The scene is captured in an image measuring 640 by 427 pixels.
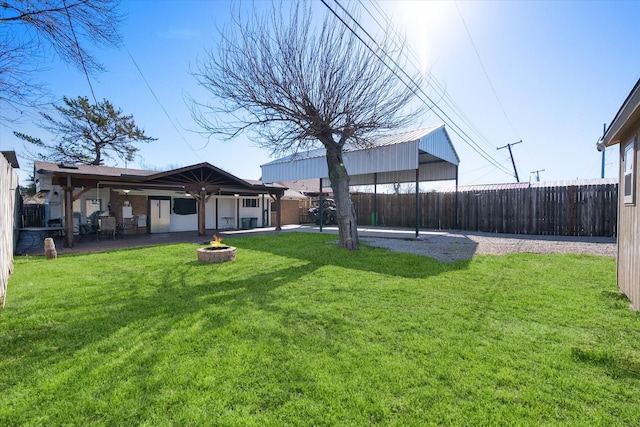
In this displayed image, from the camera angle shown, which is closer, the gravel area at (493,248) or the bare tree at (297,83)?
the bare tree at (297,83)

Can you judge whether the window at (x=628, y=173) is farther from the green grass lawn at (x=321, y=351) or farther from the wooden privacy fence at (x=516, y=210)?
the wooden privacy fence at (x=516, y=210)

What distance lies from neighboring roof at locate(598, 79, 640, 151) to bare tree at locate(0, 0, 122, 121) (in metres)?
6.12

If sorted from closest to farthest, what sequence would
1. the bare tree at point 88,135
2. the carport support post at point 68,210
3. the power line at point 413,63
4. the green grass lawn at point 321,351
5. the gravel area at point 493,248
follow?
1. the green grass lawn at point 321,351
2. the power line at point 413,63
3. the gravel area at point 493,248
4. the carport support post at point 68,210
5. the bare tree at point 88,135

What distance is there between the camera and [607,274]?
524cm

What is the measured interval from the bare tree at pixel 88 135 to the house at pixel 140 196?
7604mm

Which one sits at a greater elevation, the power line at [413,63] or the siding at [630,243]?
the power line at [413,63]

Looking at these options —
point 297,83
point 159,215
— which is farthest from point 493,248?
point 159,215

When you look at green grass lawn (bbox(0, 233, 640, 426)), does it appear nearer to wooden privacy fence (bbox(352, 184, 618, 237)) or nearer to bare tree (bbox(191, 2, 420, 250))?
bare tree (bbox(191, 2, 420, 250))

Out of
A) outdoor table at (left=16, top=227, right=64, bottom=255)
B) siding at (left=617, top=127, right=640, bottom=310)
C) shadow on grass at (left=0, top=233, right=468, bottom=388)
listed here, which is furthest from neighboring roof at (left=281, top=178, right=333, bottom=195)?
siding at (left=617, top=127, right=640, bottom=310)

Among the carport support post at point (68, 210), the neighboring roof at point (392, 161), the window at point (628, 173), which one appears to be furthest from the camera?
the neighboring roof at point (392, 161)

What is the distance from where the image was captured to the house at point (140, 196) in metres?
10.2

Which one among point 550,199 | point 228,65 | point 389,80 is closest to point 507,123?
point 550,199

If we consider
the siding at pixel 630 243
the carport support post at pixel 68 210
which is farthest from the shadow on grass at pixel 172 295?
the siding at pixel 630 243

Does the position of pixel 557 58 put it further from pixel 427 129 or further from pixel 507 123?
pixel 507 123
